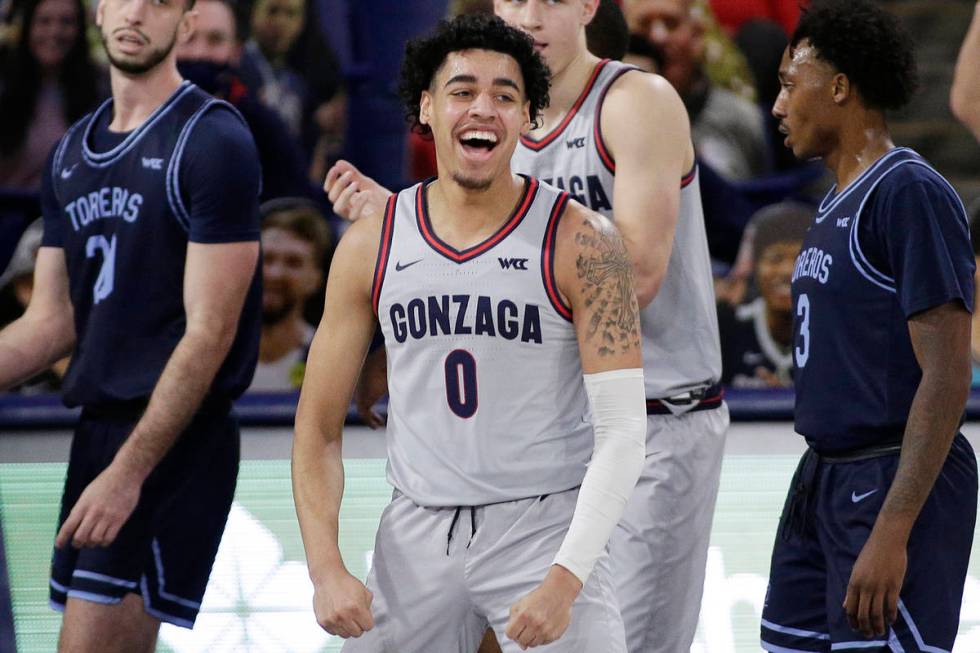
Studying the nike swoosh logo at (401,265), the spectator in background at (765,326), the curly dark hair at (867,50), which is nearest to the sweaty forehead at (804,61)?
the curly dark hair at (867,50)

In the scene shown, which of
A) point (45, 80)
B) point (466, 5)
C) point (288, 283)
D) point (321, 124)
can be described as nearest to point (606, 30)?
point (288, 283)

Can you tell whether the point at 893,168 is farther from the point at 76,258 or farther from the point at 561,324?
the point at 76,258

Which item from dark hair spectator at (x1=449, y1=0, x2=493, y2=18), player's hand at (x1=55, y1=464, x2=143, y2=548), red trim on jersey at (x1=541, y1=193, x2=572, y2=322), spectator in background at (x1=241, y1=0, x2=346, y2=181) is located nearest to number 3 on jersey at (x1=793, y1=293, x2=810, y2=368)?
red trim on jersey at (x1=541, y1=193, x2=572, y2=322)

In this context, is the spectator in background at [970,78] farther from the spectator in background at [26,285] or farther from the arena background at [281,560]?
the spectator in background at [26,285]

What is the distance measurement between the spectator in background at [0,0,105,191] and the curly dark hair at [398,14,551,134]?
467 centimetres

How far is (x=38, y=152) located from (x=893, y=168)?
5.19m

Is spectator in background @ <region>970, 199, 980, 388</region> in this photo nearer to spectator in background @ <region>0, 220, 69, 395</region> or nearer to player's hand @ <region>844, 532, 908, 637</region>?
player's hand @ <region>844, 532, 908, 637</region>

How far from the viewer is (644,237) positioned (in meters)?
3.46

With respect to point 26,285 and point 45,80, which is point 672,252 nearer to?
point 26,285

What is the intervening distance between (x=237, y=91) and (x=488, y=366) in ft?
15.2

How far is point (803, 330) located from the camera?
3.43 metres

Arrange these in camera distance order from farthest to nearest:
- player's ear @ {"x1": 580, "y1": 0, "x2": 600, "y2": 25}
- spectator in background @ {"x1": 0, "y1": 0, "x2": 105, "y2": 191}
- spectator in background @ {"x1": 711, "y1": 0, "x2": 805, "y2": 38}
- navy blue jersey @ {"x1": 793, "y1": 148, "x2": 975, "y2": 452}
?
spectator in background @ {"x1": 711, "y1": 0, "x2": 805, "y2": 38}
spectator in background @ {"x1": 0, "y1": 0, "x2": 105, "y2": 191}
player's ear @ {"x1": 580, "y1": 0, "x2": 600, "y2": 25}
navy blue jersey @ {"x1": 793, "y1": 148, "x2": 975, "y2": 452}

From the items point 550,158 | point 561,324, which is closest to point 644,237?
point 550,158

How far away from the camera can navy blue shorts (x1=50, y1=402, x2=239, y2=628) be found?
3654mm
